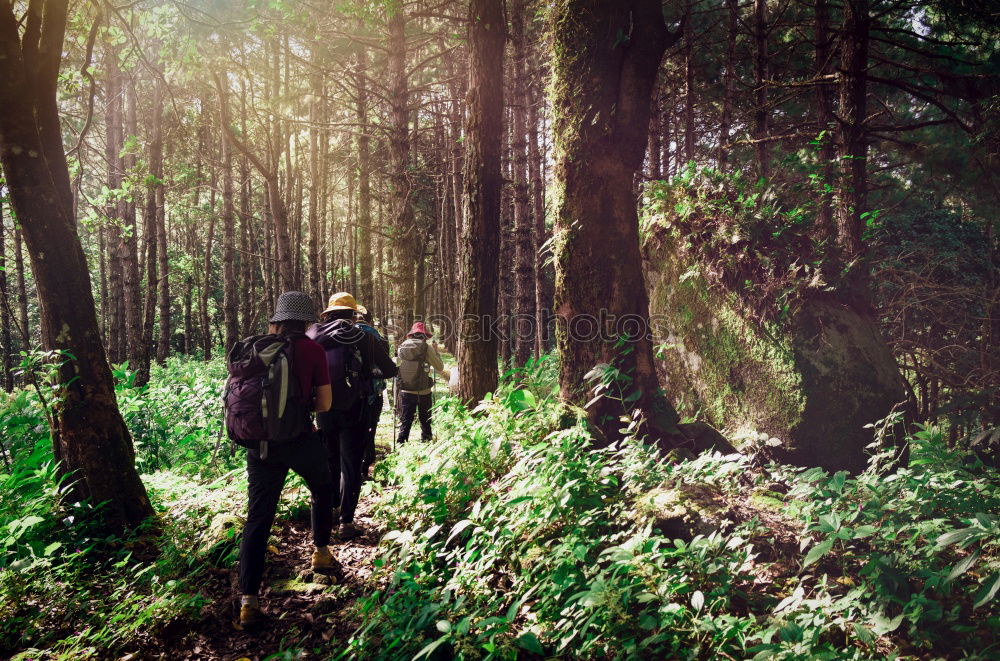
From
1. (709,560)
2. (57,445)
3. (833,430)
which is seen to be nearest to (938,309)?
(833,430)

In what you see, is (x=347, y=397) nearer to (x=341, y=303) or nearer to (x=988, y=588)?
(x=341, y=303)

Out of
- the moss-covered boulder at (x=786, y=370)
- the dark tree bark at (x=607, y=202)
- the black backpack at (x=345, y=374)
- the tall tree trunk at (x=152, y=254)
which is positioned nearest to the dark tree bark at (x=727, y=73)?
the moss-covered boulder at (x=786, y=370)

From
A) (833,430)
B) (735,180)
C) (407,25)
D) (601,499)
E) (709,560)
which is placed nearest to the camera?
(709,560)

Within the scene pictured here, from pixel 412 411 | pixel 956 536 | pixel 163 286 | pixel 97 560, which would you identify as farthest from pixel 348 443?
pixel 163 286

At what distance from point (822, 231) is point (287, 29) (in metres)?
10.5

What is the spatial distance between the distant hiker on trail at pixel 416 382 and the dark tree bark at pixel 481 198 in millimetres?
1291

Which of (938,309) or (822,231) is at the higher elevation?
Result: (822,231)

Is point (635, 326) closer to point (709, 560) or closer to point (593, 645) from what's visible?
point (709, 560)

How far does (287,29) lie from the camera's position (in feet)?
34.2

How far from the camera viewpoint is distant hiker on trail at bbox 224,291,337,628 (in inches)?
145

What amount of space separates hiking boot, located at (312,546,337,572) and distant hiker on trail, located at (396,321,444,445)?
3378mm

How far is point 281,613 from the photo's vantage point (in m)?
3.88

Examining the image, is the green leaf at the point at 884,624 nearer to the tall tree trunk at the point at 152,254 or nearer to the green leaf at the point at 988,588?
the green leaf at the point at 988,588

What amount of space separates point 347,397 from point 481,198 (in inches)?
120
